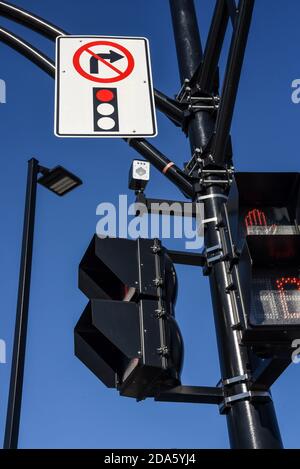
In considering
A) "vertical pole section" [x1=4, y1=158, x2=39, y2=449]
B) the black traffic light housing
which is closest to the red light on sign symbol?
the black traffic light housing

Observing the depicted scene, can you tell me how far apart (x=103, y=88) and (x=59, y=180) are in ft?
6.45

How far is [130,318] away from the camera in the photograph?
396cm

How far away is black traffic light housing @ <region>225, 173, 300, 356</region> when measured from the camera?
345cm

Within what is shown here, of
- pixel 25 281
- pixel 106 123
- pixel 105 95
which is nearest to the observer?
pixel 106 123

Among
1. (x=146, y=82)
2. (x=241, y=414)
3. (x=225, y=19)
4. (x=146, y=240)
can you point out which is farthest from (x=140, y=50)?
(x=241, y=414)

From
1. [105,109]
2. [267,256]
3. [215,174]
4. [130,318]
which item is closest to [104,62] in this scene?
[105,109]

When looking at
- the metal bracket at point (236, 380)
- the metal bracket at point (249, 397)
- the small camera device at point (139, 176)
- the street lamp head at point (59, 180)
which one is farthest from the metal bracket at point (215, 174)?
the street lamp head at point (59, 180)

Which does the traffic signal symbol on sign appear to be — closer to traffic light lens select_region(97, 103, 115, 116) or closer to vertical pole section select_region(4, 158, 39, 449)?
traffic light lens select_region(97, 103, 115, 116)

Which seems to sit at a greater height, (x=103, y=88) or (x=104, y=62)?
(x=104, y=62)

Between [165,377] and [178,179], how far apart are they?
1537mm

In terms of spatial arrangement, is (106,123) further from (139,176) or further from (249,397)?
(249,397)

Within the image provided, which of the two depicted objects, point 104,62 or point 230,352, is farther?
point 104,62

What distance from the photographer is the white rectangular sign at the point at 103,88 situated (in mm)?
4336

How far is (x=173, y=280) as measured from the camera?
170 inches
